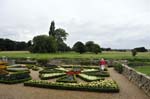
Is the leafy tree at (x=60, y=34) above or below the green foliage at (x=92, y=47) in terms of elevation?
above

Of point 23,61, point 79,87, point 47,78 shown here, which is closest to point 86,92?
point 79,87

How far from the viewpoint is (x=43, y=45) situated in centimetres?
6694

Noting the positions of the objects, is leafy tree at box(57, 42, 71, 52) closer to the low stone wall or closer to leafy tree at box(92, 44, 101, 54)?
leafy tree at box(92, 44, 101, 54)

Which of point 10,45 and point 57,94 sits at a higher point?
point 10,45

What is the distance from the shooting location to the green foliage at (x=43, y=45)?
66.7m

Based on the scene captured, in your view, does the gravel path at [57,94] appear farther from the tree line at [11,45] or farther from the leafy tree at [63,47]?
the tree line at [11,45]

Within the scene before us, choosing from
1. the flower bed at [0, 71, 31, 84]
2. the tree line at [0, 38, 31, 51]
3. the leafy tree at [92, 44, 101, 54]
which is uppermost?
the tree line at [0, 38, 31, 51]

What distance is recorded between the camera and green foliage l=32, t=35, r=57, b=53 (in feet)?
219

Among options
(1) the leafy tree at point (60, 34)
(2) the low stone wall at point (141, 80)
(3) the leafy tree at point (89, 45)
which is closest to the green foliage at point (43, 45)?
(3) the leafy tree at point (89, 45)

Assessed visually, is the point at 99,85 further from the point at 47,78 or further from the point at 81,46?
the point at 81,46

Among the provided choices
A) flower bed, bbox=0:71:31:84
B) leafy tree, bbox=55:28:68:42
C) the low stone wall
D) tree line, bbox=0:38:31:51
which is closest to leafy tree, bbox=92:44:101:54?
leafy tree, bbox=55:28:68:42

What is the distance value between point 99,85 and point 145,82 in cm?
283

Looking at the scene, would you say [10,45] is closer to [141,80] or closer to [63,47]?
[63,47]

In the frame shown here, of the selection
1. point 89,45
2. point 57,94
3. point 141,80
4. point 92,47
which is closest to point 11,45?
point 89,45
